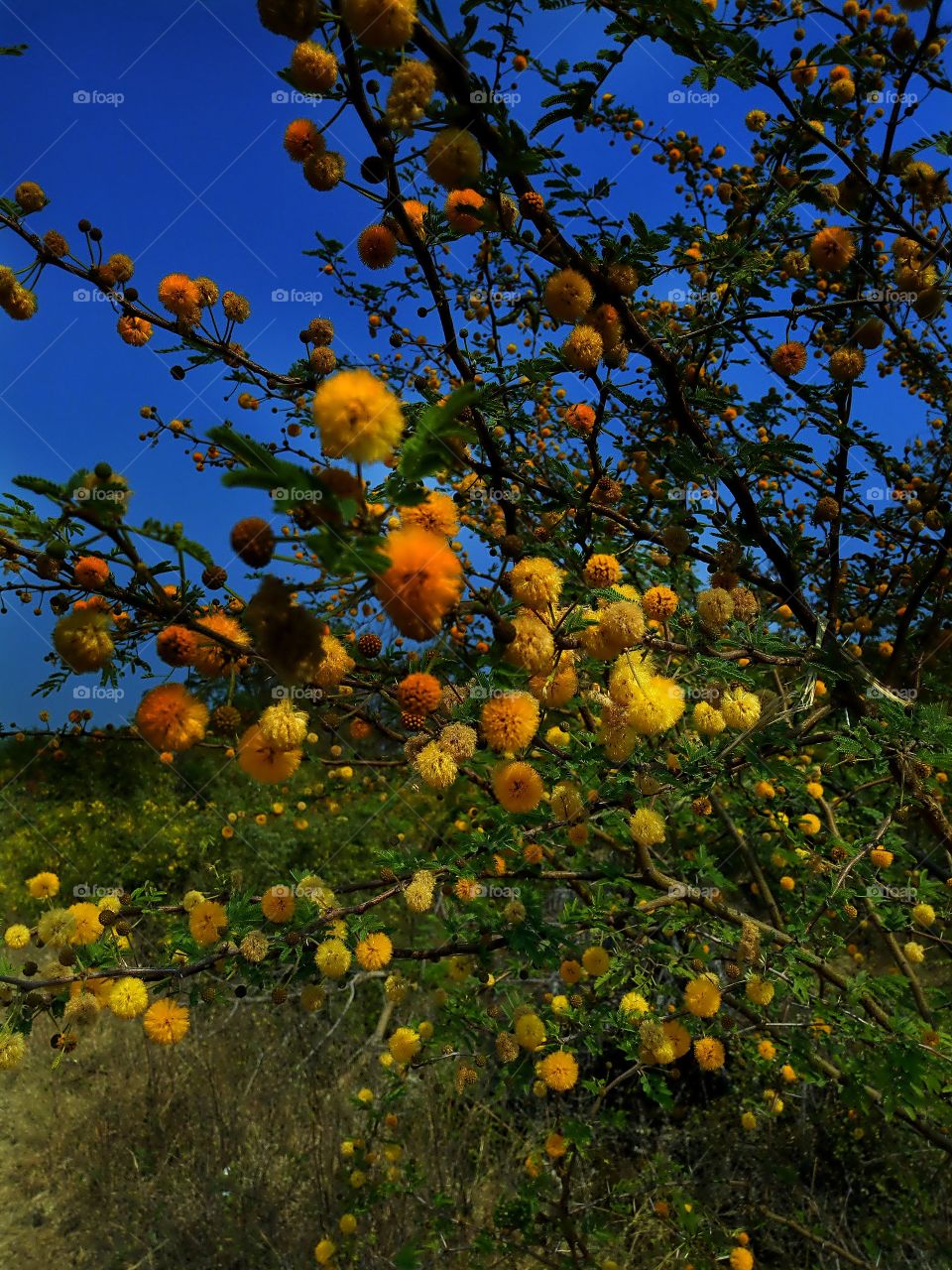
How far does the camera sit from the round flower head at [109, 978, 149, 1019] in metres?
2.55

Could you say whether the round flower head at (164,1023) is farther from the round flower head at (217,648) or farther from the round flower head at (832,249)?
the round flower head at (832,249)

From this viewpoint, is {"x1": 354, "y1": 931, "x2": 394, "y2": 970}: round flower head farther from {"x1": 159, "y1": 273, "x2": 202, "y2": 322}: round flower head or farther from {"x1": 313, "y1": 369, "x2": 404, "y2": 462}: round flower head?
{"x1": 159, "y1": 273, "x2": 202, "y2": 322}: round flower head

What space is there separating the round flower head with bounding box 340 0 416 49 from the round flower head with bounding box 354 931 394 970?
265 cm

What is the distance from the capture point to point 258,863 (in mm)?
8195

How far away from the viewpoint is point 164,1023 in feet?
8.73

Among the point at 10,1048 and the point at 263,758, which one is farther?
the point at 10,1048

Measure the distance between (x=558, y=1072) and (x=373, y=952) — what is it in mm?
930

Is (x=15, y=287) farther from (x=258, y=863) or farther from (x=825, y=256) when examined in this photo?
(x=258, y=863)

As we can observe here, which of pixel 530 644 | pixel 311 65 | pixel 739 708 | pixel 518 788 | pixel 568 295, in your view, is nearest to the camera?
pixel 311 65

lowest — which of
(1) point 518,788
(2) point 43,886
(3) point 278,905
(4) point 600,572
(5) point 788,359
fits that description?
(2) point 43,886

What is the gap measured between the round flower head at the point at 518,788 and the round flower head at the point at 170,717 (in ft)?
2.74

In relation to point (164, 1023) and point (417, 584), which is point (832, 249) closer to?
point (417, 584)

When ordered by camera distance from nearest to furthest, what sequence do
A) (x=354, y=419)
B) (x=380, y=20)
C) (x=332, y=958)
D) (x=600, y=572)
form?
(x=354, y=419), (x=380, y=20), (x=600, y=572), (x=332, y=958)

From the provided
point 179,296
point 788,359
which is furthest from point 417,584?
point 788,359
